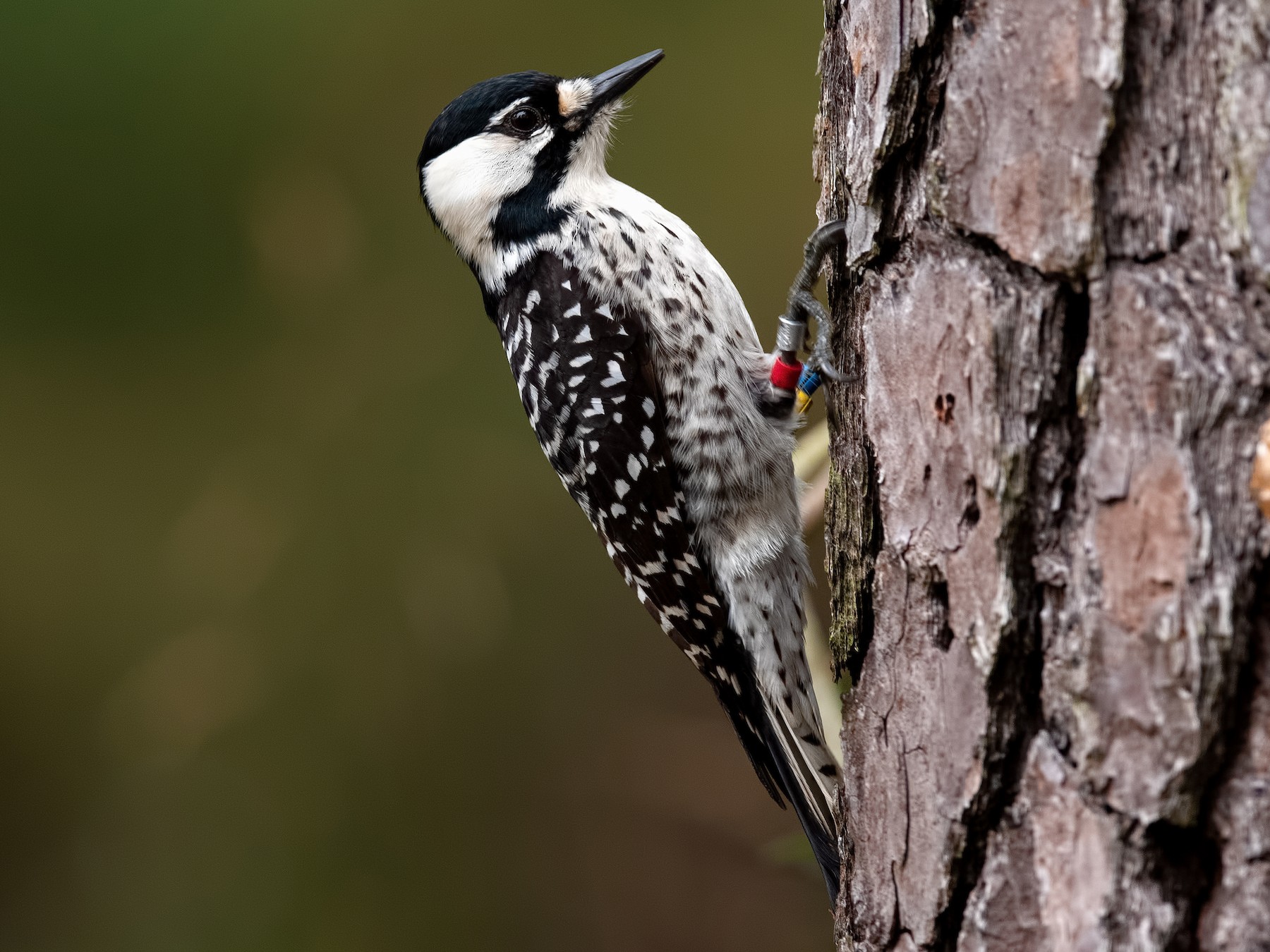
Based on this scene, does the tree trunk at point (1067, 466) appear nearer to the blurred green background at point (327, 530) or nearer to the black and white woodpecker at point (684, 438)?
the black and white woodpecker at point (684, 438)

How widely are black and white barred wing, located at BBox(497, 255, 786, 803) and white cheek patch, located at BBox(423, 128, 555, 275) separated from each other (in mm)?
218

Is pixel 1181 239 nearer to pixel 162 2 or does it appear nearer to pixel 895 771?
pixel 895 771

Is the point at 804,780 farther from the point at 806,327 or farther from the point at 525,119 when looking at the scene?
the point at 525,119

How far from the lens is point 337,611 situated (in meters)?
3.01

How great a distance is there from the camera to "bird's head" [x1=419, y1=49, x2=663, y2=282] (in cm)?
211

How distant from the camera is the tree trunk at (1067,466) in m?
0.84

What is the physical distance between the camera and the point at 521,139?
2131mm

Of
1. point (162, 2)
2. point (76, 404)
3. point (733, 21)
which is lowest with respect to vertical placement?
point (76, 404)

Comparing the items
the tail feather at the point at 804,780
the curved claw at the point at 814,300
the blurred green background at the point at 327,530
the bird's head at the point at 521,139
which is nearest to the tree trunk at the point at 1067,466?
the curved claw at the point at 814,300

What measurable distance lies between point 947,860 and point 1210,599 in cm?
39

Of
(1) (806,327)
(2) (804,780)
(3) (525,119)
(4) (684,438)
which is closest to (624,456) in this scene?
(4) (684,438)

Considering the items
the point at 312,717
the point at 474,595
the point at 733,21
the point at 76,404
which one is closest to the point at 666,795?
the point at 474,595

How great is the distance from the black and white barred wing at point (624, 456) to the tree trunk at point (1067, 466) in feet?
2.31

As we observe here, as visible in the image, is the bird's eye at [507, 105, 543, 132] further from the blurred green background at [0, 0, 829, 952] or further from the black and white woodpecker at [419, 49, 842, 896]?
the blurred green background at [0, 0, 829, 952]
